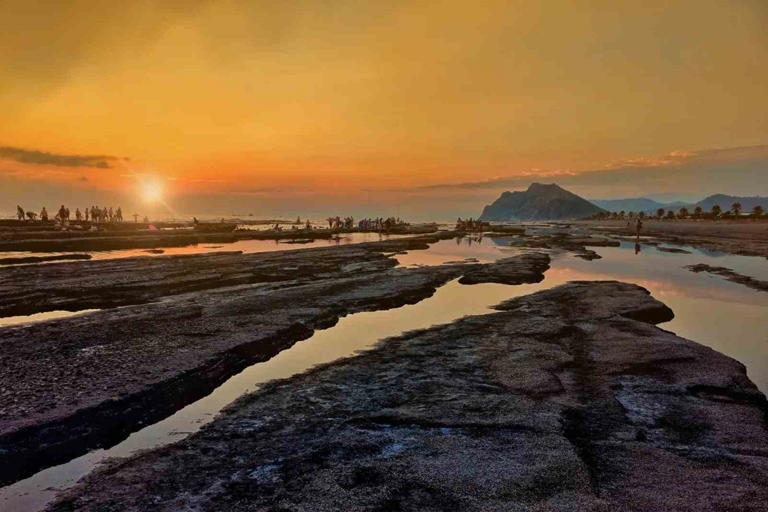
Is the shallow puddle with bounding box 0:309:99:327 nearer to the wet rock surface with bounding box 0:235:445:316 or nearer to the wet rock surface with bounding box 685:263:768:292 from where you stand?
the wet rock surface with bounding box 0:235:445:316

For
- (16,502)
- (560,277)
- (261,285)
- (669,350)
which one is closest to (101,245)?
(261,285)

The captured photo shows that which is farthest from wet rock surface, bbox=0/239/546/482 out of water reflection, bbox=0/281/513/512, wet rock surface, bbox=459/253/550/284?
wet rock surface, bbox=459/253/550/284

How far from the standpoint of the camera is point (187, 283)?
93.8 ft

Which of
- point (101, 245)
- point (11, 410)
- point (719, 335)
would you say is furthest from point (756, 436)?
point (101, 245)

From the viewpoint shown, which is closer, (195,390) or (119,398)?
(119,398)

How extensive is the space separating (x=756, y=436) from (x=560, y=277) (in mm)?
25758

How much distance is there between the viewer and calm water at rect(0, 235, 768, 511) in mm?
8414

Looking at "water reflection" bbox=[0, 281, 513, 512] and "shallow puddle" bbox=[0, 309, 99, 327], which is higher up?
"shallow puddle" bbox=[0, 309, 99, 327]

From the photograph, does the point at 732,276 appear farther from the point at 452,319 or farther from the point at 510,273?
the point at 452,319

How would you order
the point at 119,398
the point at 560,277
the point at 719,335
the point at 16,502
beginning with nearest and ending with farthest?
the point at 16,502 → the point at 119,398 → the point at 719,335 → the point at 560,277

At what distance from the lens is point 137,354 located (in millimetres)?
13633

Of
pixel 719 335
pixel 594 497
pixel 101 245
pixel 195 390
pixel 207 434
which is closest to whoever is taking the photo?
pixel 594 497

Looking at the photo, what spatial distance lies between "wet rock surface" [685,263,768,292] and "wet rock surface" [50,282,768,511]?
20.5 metres

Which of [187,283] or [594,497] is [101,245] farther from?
[594,497]
